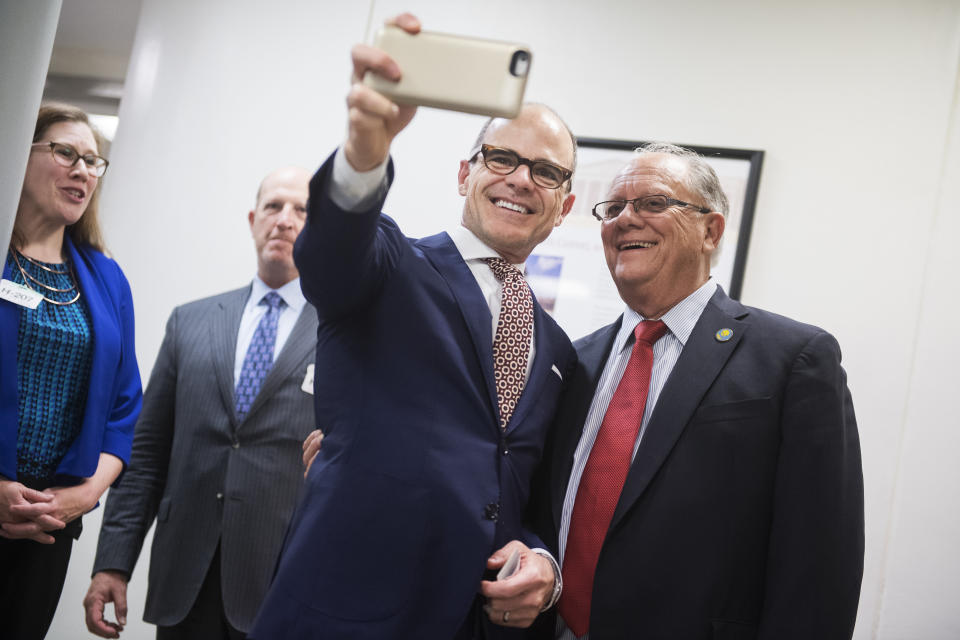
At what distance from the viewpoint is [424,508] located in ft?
4.78

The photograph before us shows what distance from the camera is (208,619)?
2521 mm

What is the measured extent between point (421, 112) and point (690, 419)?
7.70 feet

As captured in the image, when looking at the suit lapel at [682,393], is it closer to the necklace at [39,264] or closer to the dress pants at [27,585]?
the dress pants at [27,585]

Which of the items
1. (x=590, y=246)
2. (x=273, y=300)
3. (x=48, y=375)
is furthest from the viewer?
(x=590, y=246)

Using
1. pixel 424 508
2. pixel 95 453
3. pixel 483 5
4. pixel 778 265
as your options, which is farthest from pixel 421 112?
pixel 424 508

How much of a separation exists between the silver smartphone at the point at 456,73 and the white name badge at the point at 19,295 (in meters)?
1.50

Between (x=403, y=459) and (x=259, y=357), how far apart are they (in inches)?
58.3

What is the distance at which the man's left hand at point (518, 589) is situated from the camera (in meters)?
1.46

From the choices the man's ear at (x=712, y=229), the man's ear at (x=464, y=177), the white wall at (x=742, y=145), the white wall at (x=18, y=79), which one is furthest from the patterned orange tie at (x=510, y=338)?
the white wall at (x=742, y=145)

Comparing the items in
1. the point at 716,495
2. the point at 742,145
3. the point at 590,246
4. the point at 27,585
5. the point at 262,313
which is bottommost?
the point at 27,585

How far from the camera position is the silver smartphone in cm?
111

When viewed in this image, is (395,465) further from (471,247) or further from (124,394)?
(124,394)

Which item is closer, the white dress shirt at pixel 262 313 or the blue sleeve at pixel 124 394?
the blue sleeve at pixel 124 394

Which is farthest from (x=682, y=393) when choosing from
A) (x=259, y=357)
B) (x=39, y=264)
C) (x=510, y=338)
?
(x=39, y=264)
